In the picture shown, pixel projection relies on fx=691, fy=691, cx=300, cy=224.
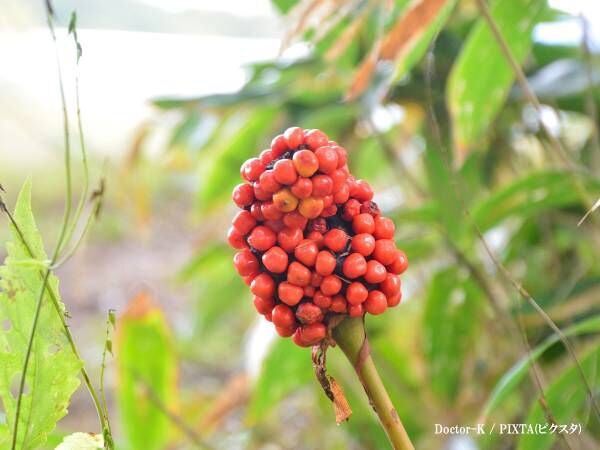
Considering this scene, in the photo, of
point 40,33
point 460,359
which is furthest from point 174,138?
point 460,359

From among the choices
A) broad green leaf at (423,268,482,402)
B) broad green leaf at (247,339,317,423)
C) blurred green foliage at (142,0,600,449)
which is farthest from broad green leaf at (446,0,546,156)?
broad green leaf at (247,339,317,423)

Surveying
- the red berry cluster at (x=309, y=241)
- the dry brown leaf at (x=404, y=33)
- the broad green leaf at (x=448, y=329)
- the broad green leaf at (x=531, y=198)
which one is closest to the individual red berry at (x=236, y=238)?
the red berry cluster at (x=309, y=241)

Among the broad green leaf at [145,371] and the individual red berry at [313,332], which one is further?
the broad green leaf at [145,371]

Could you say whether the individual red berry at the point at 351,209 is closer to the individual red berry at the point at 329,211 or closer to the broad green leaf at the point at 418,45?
the individual red berry at the point at 329,211

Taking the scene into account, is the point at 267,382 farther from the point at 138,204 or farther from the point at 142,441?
the point at 138,204

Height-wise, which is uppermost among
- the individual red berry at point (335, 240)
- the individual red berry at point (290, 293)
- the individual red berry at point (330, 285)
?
the individual red berry at point (335, 240)

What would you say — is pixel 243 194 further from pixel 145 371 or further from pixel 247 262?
pixel 145 371
